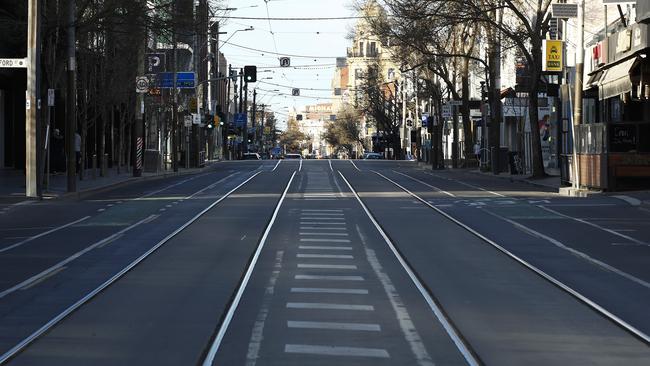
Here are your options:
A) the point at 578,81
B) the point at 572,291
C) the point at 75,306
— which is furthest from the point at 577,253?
the point at 578,81

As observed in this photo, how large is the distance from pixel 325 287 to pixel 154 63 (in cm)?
3973

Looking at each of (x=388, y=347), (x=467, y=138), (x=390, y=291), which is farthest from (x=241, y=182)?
(x=388, y=347)

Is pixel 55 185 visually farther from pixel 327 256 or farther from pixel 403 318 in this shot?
pixel 403 318

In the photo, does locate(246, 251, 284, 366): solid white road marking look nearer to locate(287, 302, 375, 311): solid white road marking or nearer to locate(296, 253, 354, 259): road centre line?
locate(287, 302, 375, 311): solid white road marking

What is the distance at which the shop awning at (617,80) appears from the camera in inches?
1281

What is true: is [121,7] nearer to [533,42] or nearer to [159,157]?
[533,42]

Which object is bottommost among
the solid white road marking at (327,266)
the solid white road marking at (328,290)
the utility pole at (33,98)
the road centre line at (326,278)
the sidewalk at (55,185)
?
the solid white road marking at (328,290)

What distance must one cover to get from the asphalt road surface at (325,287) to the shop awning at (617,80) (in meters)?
8.22

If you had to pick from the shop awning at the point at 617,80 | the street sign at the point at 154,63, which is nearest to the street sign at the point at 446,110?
the street sign at the point at 154,63

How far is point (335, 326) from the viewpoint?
9.99 meters

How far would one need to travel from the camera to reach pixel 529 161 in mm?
53594

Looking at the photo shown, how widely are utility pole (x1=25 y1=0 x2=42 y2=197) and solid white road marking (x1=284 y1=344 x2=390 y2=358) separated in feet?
74.0

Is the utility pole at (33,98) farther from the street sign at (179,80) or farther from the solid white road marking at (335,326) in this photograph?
the street sign at (179,80)

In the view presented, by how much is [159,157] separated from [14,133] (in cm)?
821
